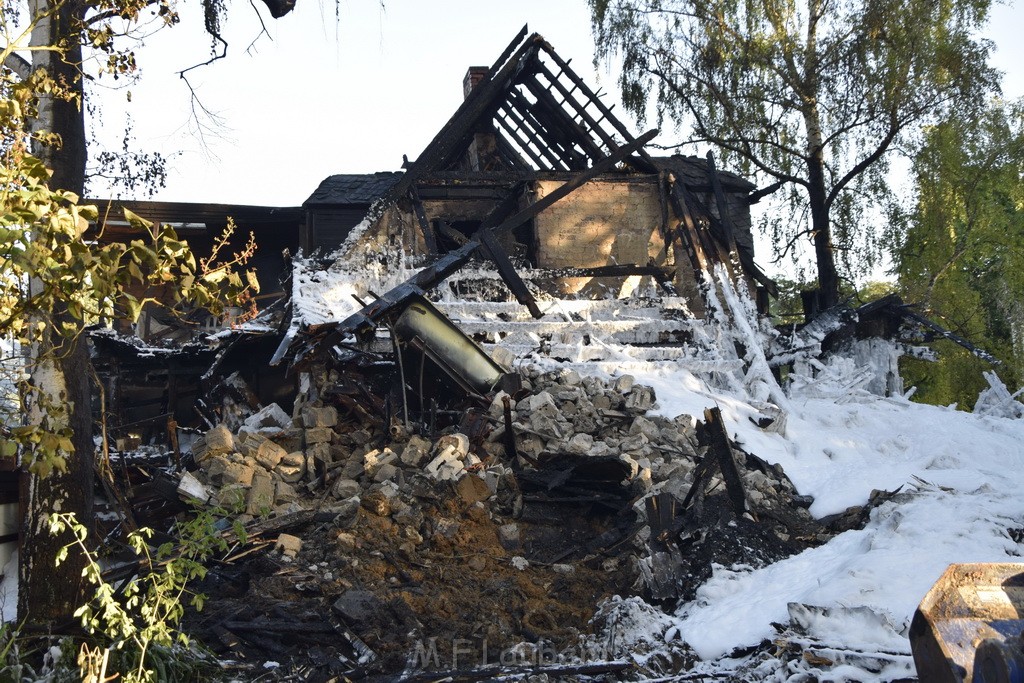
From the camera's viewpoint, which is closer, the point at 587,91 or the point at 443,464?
the point at 443,464

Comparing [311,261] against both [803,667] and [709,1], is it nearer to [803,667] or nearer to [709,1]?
[803,667]

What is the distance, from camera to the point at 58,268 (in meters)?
3.87

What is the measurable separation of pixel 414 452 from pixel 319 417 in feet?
4.26

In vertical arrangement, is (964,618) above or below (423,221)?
below

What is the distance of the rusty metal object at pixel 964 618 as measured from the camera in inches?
Result: 134

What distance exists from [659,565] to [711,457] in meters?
1.38

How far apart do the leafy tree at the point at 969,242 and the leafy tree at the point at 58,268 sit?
60.0 ft

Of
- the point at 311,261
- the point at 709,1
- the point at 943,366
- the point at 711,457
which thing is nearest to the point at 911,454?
the point at 711,457

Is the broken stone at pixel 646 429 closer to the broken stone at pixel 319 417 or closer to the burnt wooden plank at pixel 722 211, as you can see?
the broken stone at pixel 319 417

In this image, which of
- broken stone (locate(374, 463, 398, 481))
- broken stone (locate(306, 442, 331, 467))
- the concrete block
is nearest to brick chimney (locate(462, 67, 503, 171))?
broken stone (locate(306, 442, 331, 467))

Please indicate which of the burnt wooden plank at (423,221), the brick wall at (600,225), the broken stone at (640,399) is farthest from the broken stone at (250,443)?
the brick wall at (600,225)

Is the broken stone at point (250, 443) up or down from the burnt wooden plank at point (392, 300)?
down

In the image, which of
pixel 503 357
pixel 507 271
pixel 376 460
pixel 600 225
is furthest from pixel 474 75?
pixel 376 460

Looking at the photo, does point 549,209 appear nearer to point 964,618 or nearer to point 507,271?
point 507,271
